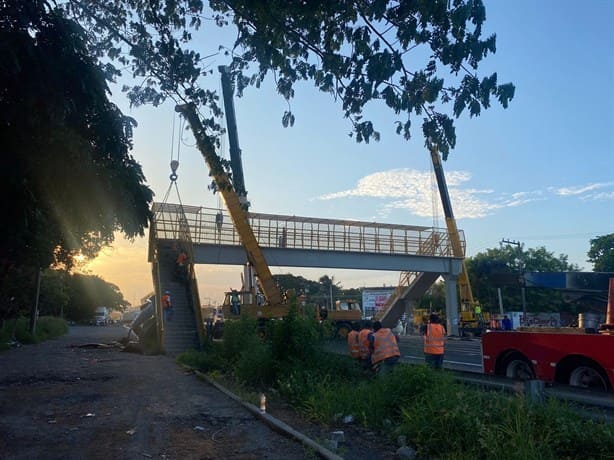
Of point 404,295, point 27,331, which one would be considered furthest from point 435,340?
point 404,295

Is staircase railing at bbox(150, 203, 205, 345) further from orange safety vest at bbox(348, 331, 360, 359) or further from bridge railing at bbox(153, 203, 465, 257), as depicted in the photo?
orange safety vest at bbox(348, 331, 360, 359)

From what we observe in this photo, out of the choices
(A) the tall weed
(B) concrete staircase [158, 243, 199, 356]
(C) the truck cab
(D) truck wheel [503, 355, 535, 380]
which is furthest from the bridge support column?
(C) the truck cab

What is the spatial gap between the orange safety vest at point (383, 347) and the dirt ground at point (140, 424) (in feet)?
8.56

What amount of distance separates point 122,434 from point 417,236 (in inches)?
1212

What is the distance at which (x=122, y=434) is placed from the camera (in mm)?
8016

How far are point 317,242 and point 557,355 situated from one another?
74.3ft

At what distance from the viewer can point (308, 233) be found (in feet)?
109

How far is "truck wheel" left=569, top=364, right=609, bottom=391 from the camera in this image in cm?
1027

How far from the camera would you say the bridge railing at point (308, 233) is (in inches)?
1187

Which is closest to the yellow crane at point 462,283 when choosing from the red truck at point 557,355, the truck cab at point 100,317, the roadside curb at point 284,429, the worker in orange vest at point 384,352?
the red truck at point 557,355

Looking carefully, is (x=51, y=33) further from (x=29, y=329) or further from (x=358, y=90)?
(x=29, y=329)

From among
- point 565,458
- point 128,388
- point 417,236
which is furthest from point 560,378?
point 417,236

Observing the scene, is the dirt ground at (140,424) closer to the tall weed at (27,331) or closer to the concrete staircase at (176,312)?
the concrete staircase at (176,312)

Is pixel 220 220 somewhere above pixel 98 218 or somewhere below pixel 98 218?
above
